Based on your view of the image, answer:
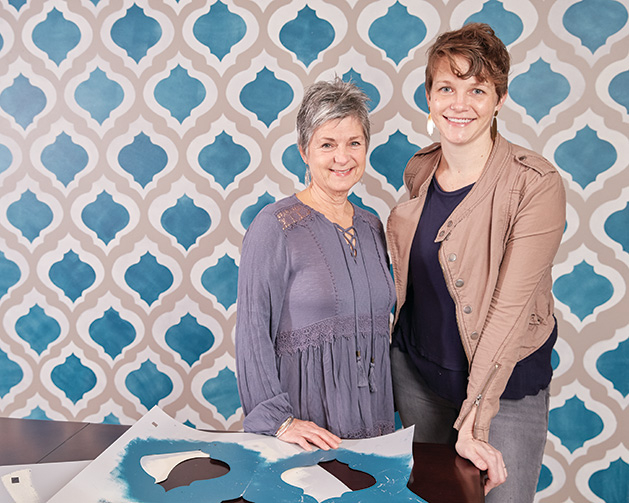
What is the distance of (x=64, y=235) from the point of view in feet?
7.44

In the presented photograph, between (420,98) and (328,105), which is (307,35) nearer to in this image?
(420,98)

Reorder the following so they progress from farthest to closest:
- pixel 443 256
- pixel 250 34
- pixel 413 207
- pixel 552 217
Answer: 1. pixel 250 34
2. pixel 413 207
3. pixel 443 256
4. pixel 552 217

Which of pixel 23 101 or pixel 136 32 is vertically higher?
pixel 136 32

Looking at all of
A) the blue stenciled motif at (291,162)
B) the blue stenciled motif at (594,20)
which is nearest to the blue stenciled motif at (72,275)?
the blue stenciled motif at (291,162)

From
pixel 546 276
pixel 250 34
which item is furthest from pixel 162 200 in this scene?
pixel 546 276

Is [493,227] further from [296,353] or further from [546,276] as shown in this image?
[296,353]

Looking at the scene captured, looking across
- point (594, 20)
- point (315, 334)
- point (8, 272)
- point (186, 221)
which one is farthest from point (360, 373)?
point (8, 272)

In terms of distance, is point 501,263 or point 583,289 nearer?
point 501,263

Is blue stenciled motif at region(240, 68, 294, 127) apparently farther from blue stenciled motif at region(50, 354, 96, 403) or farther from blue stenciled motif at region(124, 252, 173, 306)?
blue stenciled motif at region(50, 354, 96, 403)

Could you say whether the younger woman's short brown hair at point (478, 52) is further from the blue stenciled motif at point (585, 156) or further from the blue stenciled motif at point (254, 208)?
the blue stenciled motif at point (254, 208)

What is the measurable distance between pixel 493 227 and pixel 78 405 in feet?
6.15

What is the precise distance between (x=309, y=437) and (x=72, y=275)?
1500 mm

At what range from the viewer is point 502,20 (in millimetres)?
1947

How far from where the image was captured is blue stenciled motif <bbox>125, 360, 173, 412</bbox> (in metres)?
2.28
